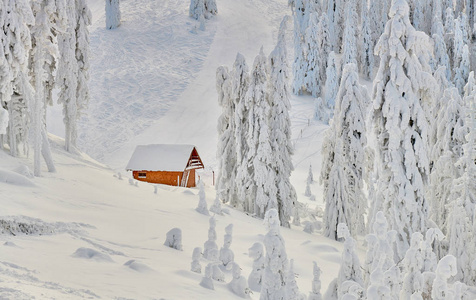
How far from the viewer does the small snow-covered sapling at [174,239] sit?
41.6 feet

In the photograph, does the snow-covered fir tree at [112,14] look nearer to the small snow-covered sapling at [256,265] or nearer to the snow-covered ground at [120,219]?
the snow-covered ground at [120,219]

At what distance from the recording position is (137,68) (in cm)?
6606

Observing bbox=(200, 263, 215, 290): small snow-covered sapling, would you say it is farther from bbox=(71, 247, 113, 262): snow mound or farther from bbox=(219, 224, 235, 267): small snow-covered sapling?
bbox=(219, 224, 235, 267): small snow-covered sapling

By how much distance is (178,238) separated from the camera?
12.8 metres

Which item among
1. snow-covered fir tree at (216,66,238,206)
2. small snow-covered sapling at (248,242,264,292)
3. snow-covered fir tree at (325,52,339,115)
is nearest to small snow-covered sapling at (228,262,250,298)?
small snow-covered sapling at (248,242,264,292)

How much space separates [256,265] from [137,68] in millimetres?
58515

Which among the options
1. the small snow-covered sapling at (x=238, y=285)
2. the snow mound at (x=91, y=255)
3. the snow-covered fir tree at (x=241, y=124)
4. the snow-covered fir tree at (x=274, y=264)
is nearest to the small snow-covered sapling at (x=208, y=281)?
the small snow-covered sapling at (x=238, y=285)

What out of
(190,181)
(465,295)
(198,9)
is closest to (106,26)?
(198,9)

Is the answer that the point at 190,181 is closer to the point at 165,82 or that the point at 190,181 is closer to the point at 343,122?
the point at 343,122

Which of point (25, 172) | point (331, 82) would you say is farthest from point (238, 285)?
point (331, 82)

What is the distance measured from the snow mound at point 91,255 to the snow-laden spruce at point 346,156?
46.2ft

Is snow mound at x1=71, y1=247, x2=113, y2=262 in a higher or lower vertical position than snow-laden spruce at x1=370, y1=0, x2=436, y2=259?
A: lower

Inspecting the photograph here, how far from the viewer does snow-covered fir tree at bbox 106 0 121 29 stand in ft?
241

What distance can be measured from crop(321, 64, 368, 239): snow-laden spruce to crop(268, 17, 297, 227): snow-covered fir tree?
7.64ft
